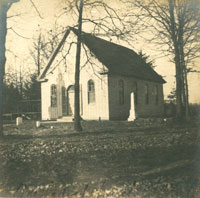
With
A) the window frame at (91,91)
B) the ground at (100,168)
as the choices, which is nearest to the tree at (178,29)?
the ground at (100,168)

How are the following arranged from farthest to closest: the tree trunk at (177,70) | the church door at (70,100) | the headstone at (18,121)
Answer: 1. the church door at (70,100)
2. the headstone at (18,121)
3. the tree trunk at (177,70)

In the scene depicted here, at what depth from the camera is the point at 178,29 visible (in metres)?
8.18

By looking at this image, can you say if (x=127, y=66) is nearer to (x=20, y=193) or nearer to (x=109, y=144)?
(x=109, y=144)

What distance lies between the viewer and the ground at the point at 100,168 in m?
4.20

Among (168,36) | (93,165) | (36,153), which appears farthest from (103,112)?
(93,165)

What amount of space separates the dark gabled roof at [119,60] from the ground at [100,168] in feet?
26.6

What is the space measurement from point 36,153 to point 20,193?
6.78 ft

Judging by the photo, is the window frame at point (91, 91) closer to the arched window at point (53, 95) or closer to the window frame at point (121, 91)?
the window frame at point (121, 91)

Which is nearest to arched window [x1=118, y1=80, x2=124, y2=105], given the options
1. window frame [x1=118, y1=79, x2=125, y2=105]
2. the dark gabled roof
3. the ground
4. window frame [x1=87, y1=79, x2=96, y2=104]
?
window frame [x1=118, y1=79, x2=125, y2=105]

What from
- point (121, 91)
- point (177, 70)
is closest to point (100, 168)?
point (177, 70)

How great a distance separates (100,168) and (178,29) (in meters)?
6.08

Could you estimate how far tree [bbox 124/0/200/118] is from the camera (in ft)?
20.2

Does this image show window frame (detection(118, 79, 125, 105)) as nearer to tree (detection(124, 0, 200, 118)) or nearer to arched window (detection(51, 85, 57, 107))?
arched window (detection(51, 85, 57, 107))

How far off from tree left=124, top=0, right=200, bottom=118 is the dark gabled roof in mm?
4621
